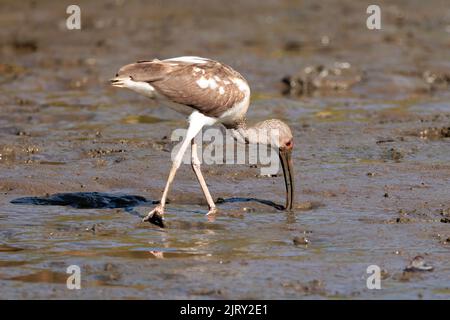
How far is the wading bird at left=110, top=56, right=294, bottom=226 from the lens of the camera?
364 inches

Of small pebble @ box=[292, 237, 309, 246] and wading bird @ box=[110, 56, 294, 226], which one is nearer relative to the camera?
small pebble @ box=[292, 237, 309, 246]

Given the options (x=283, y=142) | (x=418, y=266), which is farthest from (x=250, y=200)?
(x=418, y=266)

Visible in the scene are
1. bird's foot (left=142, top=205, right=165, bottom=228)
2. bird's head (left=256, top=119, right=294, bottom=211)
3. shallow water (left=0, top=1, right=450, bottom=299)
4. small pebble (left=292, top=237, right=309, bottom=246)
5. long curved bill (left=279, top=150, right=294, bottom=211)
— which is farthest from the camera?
bird's head (left=256, top=119, right=294, bottom=211)

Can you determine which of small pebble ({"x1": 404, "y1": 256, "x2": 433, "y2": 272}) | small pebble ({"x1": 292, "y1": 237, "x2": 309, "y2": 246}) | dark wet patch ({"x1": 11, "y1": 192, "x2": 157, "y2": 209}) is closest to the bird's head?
dark wet patch ({"x1": 11, "y1": 192, "x2": 157, "y2": 209})

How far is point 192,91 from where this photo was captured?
940 centimetres

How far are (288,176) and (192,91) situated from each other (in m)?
1.35

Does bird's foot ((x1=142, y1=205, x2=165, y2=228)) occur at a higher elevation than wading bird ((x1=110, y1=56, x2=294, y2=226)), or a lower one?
lower

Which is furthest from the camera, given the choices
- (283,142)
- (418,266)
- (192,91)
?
(283,142)

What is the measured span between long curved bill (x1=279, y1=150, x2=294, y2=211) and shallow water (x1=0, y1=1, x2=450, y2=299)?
0.49 ft

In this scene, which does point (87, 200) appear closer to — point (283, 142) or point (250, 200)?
point (250, 200)

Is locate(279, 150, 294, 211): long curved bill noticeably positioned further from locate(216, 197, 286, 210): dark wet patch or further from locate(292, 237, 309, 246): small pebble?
locate(292, 237, 309, 246): small pebble

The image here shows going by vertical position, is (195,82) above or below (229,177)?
above

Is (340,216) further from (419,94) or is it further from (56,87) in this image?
(56,87)

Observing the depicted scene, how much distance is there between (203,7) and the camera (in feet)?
72.8
